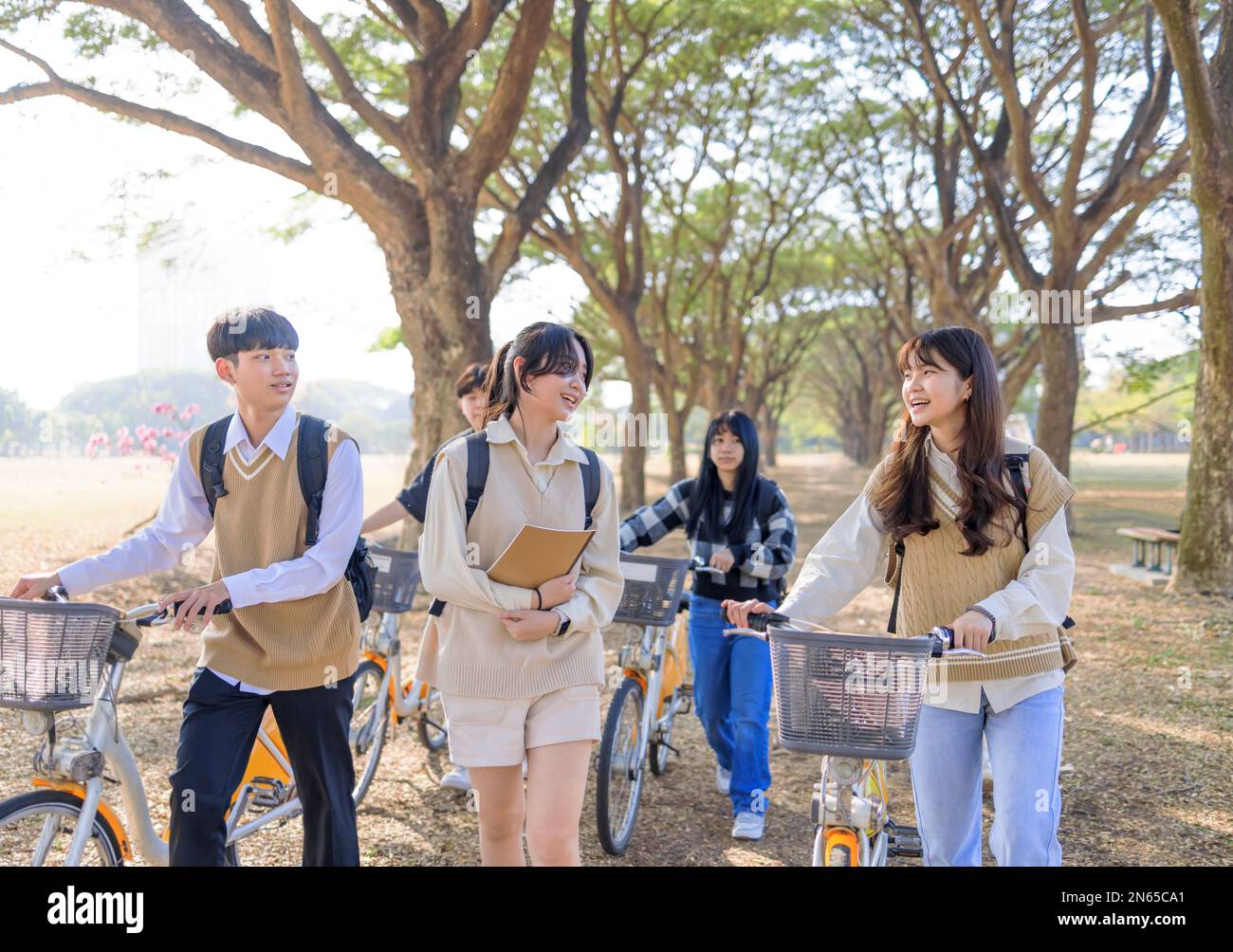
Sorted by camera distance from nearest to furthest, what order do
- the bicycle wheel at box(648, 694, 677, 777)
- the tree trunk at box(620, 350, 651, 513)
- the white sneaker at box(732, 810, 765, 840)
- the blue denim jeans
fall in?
the white sneaker at box(732, 810, 765, 840)
the blue denim jeans
the bicycle wheel at box(648, 694, 677, 777)
the tree trunk at box(620, 350, 651, 513)

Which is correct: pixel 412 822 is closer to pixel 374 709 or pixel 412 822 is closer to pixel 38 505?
pixel 374 709

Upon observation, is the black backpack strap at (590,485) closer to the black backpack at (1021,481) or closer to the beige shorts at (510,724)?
the beige shorts at (510,724)

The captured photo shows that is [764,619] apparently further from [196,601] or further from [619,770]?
[619,770]

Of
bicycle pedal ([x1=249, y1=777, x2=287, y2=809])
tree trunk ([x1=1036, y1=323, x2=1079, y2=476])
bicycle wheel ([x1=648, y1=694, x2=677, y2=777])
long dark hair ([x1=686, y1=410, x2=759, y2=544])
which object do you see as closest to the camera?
bicycle pedal ([x1=249, y1=777, x2=287, y2=809])

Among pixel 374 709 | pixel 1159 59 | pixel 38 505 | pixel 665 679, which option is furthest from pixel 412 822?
pixel 38 505

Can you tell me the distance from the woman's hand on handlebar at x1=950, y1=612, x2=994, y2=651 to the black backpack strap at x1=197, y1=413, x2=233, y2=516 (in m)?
1.98

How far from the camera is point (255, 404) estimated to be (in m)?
3.04

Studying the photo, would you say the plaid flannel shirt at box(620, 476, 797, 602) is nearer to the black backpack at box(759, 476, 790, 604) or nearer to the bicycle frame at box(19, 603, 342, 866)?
the black backpack at box(759, 476, 790, 604)

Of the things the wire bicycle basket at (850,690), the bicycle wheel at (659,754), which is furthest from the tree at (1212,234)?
the wire bicycle basket at (850,690)

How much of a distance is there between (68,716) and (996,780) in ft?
8.36

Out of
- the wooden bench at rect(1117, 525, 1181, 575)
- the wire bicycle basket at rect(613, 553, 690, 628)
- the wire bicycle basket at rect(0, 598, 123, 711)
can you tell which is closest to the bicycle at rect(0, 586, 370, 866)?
the wire bicycle basket at rect(0, 598, 123, 711)

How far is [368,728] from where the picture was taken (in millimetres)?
5105

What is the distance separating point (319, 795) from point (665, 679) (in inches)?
99.0

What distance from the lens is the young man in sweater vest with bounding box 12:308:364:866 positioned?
2.90m
